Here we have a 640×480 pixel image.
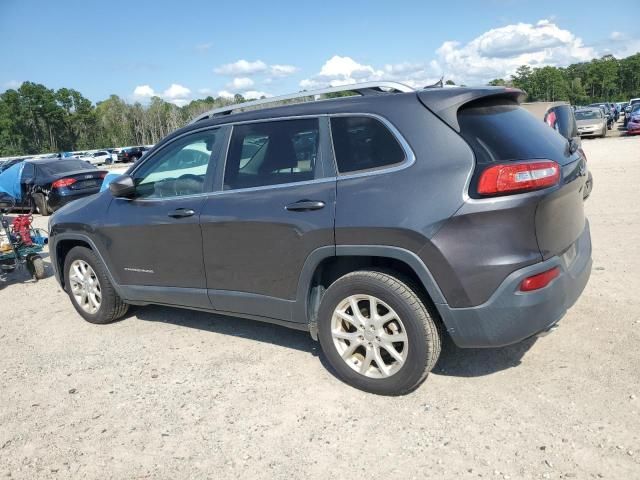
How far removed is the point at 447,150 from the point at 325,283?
4.09ft

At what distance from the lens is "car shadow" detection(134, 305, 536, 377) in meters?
3.64

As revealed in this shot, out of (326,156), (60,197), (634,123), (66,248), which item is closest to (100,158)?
(60,197)

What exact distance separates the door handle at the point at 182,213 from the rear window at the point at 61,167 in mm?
11628

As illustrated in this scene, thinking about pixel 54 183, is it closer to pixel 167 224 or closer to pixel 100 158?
pixel 167 224

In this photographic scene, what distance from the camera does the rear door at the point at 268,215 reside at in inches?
134

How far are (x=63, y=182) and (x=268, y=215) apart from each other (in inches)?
467

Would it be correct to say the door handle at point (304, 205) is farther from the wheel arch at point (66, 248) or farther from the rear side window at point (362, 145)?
Result: the wheel arch at point (66, 248)

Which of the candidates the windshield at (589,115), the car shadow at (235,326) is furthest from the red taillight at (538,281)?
the windshield at (589,115)

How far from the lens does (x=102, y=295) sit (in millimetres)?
4883

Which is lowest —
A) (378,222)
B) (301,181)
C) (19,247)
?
(19,247)

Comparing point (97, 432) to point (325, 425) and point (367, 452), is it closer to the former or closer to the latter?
point (325, 425)

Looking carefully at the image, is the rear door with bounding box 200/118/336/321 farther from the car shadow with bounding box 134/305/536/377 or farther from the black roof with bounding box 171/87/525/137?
the car shadow with bounding box 134/305/536/377

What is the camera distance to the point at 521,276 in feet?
9.34

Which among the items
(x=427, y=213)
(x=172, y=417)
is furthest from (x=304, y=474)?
(x=427, y=213)
